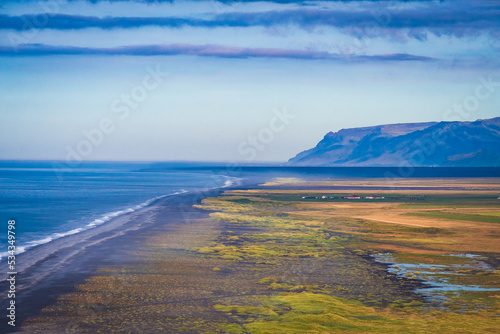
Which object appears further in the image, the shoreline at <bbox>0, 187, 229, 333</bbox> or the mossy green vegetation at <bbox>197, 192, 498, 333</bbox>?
the shoreline at <bbox>0, 187, 229, 333</bbox>

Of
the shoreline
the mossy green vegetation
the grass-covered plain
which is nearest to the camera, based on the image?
the mossy green vegetation

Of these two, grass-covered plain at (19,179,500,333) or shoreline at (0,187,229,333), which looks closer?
grass-covered plain at (19,179,500,333)

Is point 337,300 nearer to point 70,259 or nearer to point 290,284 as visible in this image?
point 290,284

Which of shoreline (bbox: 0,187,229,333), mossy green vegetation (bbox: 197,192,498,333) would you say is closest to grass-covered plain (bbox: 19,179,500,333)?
mossy green vegetation (bbox: 197,192,498,333)

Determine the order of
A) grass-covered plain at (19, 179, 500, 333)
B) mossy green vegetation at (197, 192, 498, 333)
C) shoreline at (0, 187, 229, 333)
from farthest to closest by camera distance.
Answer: shoreline at (0, 187, 229, 333), grass-covered plain at (19, 179, 500, 333), mossy green vegetation at (197, 192, 498, 333)

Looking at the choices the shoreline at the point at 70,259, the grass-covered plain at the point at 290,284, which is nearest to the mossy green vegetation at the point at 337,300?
the grass-covered plain at the point at 290,284

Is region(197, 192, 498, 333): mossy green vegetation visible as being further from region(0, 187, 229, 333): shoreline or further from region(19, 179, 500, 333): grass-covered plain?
region(0, 187, 229, 333): shoreline

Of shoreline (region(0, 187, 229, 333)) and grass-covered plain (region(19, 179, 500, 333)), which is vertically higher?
shoreline (region(0, 187, 229, 333))

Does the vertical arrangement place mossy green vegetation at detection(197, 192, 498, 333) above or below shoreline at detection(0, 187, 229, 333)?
below

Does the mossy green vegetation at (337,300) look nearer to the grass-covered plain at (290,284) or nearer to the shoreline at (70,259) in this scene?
the grass-covered plain at (290,284)

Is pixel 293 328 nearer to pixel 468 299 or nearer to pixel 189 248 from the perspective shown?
pixel 468 299

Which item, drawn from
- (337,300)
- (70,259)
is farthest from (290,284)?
(70,259)
